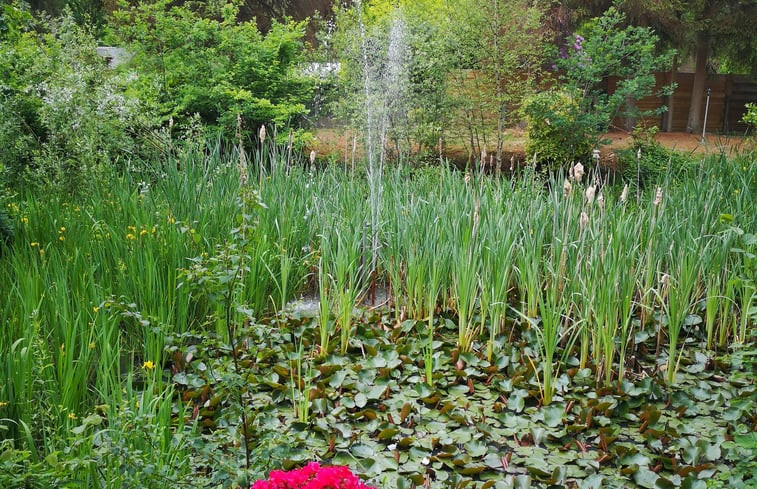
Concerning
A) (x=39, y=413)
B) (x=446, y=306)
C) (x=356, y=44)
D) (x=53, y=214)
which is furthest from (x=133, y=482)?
(x=356, y=44)

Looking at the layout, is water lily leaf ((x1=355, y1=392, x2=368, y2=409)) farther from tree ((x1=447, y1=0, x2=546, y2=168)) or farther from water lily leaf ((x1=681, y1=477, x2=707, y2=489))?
tree ((x1=447, y1=0, x2=546, y2=168))

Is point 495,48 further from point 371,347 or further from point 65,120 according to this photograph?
point 371,347

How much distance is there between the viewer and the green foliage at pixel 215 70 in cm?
825

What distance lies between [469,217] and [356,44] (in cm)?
605

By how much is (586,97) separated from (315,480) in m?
8.88

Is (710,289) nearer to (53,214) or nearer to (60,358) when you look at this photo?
(60,358)

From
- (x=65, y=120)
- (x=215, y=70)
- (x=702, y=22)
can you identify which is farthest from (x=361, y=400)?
(x=702, y=22)

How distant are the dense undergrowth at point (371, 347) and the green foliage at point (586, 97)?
15.4ft

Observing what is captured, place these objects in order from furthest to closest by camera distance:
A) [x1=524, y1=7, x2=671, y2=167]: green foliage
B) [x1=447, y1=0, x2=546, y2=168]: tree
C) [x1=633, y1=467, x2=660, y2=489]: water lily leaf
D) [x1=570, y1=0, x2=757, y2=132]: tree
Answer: [x1=570, y1=0, x2=757, y2=132]: tree
[x1=524, y1=7, x2=671, y2=167]: green foliage
[x1=447, y1=0, x2=546, y2=168]: tree
[x1=633, y1=467, x2=660, y2=489]: water lily leaf

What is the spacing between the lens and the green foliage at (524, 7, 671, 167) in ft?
29.0

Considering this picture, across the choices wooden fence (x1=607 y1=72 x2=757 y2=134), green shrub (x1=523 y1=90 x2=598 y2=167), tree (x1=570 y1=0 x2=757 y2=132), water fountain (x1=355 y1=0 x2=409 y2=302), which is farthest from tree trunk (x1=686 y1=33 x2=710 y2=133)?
water fountain (x1=355 y1=0 x2=409 y2=302)

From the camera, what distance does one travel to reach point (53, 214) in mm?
4082

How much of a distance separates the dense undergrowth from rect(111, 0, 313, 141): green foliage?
4.02m

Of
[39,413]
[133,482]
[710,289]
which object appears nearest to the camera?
[133,482]
